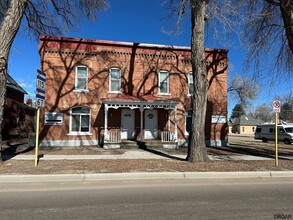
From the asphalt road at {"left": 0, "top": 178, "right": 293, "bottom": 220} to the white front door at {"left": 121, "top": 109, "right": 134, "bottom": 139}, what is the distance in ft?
39.5

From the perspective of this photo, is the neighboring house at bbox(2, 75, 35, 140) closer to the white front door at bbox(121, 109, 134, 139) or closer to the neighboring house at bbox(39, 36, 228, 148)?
the neighboring house at bbox(39, 36, 228, 148)

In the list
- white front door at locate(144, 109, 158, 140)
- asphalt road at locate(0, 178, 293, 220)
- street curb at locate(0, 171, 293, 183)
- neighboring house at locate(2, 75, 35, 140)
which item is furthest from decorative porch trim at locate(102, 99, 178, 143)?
neighboring house at locate(2, 75, 35, 140)

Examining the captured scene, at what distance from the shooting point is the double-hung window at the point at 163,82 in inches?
845

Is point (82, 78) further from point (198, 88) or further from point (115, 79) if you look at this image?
point (198, 88)

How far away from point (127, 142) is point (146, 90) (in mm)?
4370

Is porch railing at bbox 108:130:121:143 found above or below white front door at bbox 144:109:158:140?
below

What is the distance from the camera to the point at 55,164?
11086 mm

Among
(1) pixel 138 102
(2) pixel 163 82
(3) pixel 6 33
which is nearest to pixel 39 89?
(3) pixel 6 33

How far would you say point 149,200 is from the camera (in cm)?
650

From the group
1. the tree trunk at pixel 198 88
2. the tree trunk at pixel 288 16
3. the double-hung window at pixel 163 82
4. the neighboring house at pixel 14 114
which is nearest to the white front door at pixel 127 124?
the double-hung window at pixel 163 82

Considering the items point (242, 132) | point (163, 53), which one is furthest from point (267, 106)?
point (163, 53)

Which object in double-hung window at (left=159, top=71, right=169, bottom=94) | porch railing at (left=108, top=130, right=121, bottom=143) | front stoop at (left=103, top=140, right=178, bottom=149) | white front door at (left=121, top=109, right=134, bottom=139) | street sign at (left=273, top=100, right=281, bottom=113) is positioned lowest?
front stoop at (left=103, top=140, right=178, bottom=149)

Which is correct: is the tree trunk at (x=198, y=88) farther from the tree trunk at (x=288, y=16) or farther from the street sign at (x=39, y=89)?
the street sign at (x=39, y=89)

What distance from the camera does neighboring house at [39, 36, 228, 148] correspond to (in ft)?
64.2
